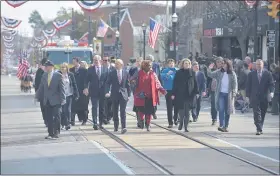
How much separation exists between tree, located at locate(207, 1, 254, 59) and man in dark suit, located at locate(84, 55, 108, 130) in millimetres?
19215

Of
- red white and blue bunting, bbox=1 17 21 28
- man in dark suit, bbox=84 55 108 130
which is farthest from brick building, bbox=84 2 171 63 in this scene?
man in dark suit, bbox=84 55 108 130

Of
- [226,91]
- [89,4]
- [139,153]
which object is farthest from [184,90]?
[89,4]

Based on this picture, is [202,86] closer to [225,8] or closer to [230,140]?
[230,140]

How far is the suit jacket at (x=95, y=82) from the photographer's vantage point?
16.4m

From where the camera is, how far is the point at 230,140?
14.1 metres

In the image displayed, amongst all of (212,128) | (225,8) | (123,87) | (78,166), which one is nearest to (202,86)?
(212,128)

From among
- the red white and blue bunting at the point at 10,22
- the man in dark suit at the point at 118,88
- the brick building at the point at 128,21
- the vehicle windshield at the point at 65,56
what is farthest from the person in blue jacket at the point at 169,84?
the brick building at the point at 128,21

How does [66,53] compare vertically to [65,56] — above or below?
above

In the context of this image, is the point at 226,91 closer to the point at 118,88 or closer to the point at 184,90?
the point at 184,90

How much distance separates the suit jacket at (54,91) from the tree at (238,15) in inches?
848

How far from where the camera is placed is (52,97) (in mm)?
14406

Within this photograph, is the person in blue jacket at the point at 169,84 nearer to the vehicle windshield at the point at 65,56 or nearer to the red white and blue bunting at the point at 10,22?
the vehicle windshield at the point at 65,56

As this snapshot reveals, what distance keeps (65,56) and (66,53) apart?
0.17 meters

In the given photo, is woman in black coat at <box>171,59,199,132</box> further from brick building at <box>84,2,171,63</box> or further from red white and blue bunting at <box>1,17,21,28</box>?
brick building at <box>84,2,171,63</box>
